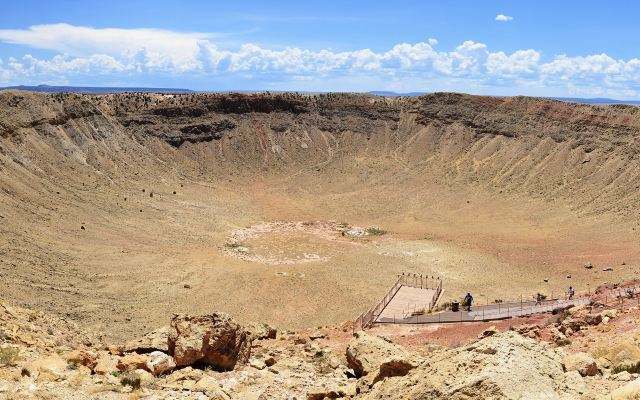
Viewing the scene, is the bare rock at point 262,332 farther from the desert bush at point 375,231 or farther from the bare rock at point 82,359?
the desert bush at point 375,231

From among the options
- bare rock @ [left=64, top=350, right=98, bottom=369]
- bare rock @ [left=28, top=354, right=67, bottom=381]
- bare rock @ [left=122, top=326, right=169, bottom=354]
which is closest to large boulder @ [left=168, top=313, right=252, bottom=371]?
bare rock @ [left=122, top=326, right=169, bottom=354]

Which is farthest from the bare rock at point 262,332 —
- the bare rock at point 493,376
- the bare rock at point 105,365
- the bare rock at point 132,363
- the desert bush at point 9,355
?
the bare rock at point 493,376

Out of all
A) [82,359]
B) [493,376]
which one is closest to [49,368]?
[82,359]

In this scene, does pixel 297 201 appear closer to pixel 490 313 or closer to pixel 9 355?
pixel 490 313

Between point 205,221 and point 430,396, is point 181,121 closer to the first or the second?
point 205,221

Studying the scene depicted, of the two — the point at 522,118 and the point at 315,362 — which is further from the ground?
the point at 522,118

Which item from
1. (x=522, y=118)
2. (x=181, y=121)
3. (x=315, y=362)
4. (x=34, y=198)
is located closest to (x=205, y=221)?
(x=34, y=198)
